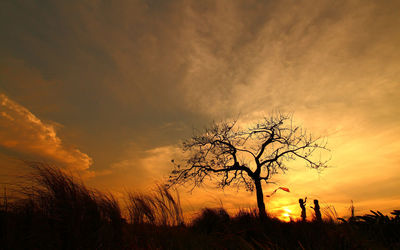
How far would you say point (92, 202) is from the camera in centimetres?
477

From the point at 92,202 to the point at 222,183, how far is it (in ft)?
46.7

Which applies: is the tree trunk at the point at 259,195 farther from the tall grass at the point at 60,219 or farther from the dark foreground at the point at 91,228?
the tall grass at the point at 60,219

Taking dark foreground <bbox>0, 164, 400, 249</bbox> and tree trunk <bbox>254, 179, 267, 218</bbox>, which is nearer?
dark foreground <bbox>0, 164, 400, 249</bbox>

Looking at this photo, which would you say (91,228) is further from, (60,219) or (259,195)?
(259,195)

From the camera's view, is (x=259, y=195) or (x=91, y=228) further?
(x=259, y=195)

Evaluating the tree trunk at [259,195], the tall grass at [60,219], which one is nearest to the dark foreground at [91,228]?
the tall grass at [60,219]

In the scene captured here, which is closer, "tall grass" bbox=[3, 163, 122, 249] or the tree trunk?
"tall grass" bbox=[3, 163, 122, 249]

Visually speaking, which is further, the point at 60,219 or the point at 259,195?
the point at 259,195

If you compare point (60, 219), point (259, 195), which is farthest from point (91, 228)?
point (259, 195)

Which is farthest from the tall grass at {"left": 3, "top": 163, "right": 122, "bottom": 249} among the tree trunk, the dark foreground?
the tree trunk

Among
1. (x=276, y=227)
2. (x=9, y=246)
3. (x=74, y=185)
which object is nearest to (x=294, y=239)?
(x=276, y=227)

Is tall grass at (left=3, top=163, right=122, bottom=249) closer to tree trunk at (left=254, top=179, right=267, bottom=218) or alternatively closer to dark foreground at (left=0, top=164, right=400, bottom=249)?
dark foreground at (left=0, top=164, right=400, bottom=249)

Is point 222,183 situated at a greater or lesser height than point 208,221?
greater

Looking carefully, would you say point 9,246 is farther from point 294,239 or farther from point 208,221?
point 208,221
